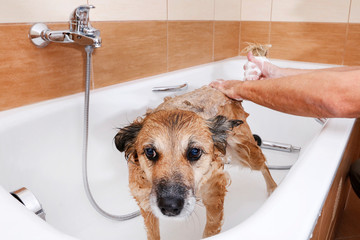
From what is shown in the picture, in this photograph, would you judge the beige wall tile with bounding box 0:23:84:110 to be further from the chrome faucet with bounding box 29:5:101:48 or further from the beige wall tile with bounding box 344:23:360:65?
the beige wall tile with bounding box 344:23:360:65

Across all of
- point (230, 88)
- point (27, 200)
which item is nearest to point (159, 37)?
point (230, 88)

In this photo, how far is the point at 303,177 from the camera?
33.2 inches

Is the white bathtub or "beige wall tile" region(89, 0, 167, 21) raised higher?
"beige wall tile" region(89, 0, 167, 21)

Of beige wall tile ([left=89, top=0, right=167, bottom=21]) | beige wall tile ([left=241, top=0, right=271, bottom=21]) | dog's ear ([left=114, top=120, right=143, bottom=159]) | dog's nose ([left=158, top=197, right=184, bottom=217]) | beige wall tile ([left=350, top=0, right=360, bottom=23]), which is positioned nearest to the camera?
dog's nose ([left=158, top=197, right=184, bottom=217])

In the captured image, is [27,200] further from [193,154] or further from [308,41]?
[308,41]

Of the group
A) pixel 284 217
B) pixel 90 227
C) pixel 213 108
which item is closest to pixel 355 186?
Answer: pixel 213 108

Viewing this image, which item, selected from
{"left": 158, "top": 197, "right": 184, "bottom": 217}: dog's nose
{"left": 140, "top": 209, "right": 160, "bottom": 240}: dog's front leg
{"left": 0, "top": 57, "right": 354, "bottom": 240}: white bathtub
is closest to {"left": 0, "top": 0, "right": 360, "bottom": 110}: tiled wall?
{"left": 0, "top": 57, "right": 354, "bottom": 240}: white bathtub

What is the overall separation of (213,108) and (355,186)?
0.88 m

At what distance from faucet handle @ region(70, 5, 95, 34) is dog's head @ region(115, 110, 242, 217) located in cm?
48

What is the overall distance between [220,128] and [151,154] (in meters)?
0.31

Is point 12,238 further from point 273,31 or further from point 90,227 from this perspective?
point 273,31

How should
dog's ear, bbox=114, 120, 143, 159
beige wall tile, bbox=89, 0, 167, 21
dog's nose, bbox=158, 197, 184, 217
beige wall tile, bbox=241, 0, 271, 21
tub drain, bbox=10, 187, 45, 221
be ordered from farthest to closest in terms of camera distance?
beige wall tile, bbox=241, 0, 271, 21, beige wall tile, bbox=89, 0, 167, 21, dog's ear, bbox=114, 120, 143, 159, dog's nose, bbox=158, 197, 184, 217, tub drain, bbox=10, 187, 45, 221

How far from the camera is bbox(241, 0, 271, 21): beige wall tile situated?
2879 millimetres

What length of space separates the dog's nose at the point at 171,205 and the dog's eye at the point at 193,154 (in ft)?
0.60
